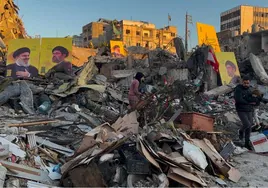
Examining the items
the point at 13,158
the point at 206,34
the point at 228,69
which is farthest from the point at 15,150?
the point at 206,34

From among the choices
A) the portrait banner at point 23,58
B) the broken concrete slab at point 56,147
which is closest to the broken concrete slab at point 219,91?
the portrait banner at point 23,58

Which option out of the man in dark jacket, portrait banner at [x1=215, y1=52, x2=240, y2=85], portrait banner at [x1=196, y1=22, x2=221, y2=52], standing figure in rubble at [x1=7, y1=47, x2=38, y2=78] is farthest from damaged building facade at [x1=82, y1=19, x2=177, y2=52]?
the man in dark jacket

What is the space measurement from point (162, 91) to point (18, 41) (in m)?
8.16

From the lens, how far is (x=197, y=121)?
7070 millimetres

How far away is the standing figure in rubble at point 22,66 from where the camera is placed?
41.0 feet

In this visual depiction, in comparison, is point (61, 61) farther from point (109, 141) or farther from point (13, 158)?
point (109, 141)

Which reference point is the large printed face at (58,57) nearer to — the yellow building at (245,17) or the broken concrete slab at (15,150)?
the broken concrete slab at (15,150)

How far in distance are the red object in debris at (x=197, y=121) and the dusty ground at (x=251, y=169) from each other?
101 centimetres

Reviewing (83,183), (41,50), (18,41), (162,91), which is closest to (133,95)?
(162,91)

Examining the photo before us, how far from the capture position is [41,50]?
1292cm

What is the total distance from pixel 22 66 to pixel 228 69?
886cm

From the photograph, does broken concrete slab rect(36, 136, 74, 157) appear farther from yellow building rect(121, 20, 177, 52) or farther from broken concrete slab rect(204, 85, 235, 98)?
yellow building rect(121, 20, 177, 52)

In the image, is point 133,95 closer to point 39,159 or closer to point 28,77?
point 39,159

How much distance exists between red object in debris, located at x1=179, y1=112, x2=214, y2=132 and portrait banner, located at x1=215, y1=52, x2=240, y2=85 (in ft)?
23.2
